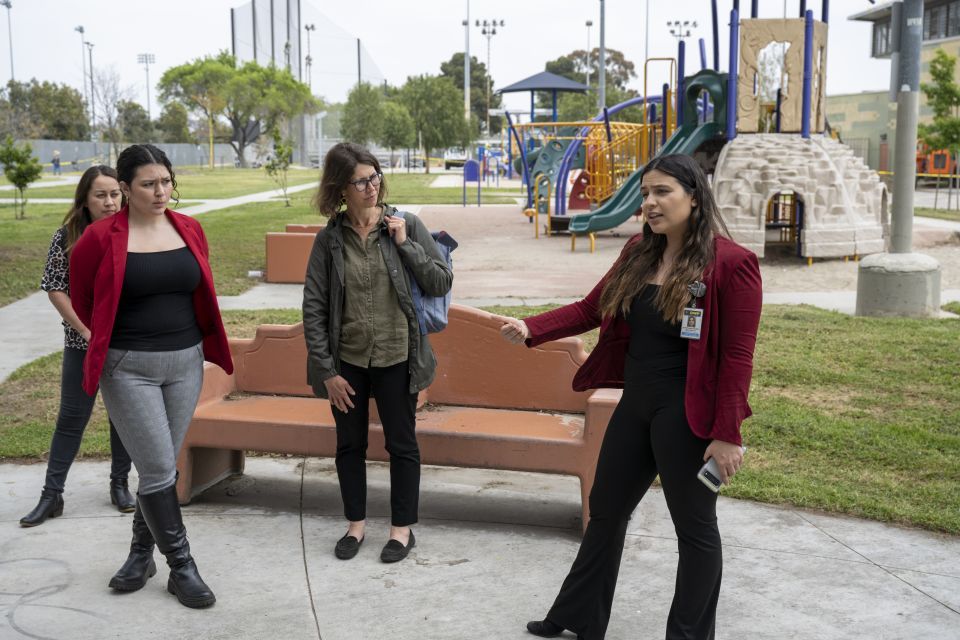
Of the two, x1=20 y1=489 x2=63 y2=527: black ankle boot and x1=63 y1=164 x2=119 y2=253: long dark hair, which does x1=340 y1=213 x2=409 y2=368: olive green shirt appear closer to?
x1=63 y1=164 x2=119 y2=253: long dark hair

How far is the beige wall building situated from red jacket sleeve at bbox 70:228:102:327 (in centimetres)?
4828

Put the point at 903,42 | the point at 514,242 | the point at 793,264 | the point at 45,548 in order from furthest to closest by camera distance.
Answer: the point at 514,242
the point at 793,264
the point at 903,42
the point at 45,548

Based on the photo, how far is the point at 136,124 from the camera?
89.2 m

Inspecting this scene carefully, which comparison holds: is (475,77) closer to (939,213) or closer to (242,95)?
(242,95)

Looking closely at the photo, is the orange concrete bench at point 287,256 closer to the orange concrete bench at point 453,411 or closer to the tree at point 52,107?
the orange concrete bench at point 453,411

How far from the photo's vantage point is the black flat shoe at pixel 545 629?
3.65m

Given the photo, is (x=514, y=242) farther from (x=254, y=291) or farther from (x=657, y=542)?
(x=657, y=542)

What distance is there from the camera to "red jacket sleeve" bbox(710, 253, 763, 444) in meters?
3.12

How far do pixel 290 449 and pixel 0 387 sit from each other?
12.1 ft

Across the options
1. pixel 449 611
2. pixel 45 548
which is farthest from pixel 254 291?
pixel 449 611

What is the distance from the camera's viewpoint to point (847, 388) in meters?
7.43

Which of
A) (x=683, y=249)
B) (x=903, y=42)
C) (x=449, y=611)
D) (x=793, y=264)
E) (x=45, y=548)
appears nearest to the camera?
(x=683, y=249)

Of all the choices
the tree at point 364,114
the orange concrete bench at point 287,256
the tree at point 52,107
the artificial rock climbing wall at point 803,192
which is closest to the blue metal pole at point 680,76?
the artificial rock climbing wall at point 803,192

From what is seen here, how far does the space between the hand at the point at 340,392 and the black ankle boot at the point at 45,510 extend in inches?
61.9
